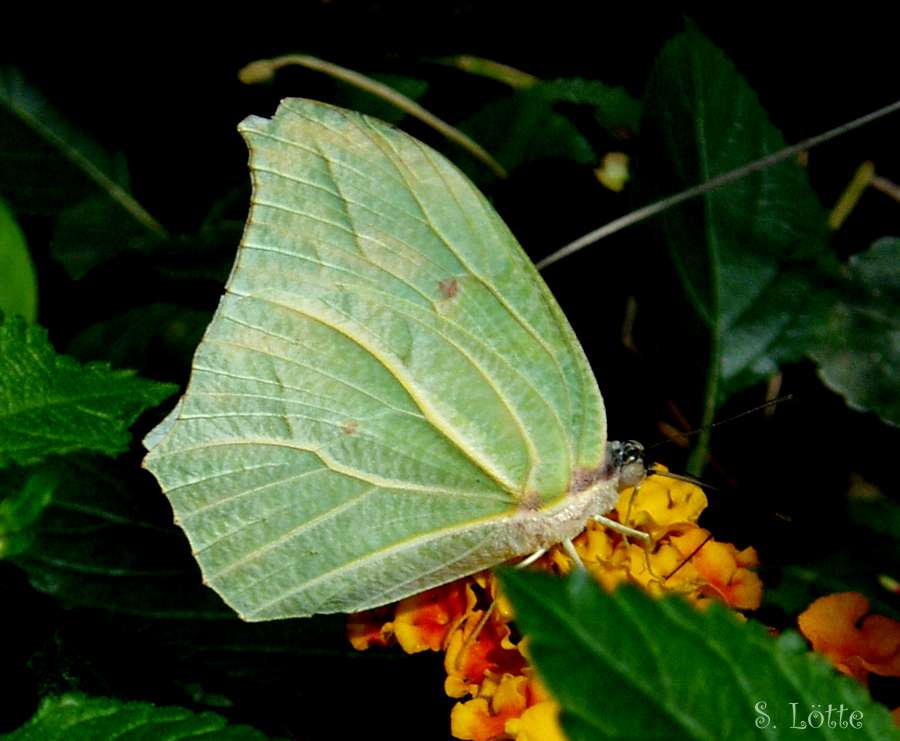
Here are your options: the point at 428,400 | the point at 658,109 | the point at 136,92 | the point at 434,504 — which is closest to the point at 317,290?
the point at 428,400

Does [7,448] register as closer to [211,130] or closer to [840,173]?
[211,130]

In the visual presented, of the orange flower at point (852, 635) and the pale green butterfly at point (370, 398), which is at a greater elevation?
the pale green butterfly at point (370, 398)

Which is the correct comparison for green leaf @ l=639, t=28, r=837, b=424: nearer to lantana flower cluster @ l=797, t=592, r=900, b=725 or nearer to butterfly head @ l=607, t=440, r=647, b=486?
butterfly head @ l=607, t=440, r=647, b=486

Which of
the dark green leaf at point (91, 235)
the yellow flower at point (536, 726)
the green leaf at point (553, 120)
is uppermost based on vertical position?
the green leaf at point (553, 120)

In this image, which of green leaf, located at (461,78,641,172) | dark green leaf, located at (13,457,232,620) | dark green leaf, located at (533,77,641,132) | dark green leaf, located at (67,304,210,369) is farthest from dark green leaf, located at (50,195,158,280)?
dark green leaf, located at (533,77,641,132)

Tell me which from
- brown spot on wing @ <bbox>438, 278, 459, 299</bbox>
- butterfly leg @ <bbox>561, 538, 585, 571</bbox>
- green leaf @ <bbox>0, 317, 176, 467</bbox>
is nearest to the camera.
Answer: green leaf @ <bbox>0, 317, 176, 467</bbox>

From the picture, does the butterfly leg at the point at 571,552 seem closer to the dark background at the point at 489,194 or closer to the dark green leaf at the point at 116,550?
the dark background at the point at 489,194

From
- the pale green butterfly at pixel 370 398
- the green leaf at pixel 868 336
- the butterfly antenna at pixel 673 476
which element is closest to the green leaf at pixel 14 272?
the pale green butterfly at pixel 370 398
